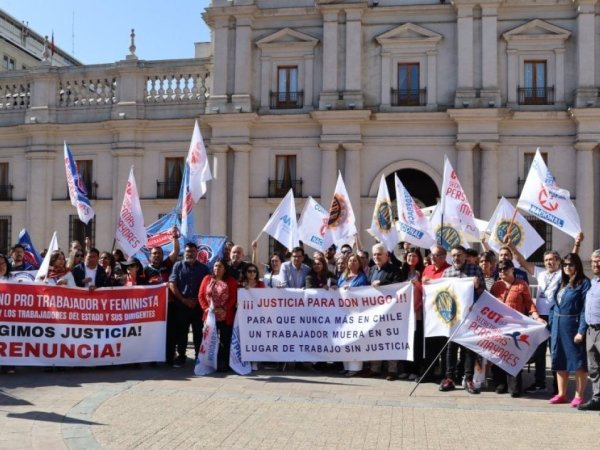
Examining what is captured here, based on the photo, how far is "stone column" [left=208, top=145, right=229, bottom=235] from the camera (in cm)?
2730

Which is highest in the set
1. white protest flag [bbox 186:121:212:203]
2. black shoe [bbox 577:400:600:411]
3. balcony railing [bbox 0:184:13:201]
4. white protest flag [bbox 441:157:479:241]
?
balcony railing [bbox 0:184:13:201]

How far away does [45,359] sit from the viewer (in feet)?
35.0

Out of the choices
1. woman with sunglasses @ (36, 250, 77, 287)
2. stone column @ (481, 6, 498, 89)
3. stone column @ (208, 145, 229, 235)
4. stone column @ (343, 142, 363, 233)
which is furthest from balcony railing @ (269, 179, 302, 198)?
woman with sunglasses @ (36, 250, 77, 287)

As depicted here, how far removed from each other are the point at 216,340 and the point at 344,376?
6.84ft

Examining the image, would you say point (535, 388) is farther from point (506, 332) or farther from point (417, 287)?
point (417, 287)

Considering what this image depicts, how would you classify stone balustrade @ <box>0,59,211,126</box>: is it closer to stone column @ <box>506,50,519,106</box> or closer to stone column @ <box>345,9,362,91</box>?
stone column @ <box>345,9,362,91</box>

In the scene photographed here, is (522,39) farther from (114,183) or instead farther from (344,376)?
(344,376)

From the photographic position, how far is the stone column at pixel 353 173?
26375mm

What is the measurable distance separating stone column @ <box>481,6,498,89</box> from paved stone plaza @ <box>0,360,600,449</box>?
18.2m

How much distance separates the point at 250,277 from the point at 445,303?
3204mm

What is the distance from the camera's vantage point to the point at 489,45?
26078mm

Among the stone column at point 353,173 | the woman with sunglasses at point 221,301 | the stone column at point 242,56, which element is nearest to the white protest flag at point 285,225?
the woman with sunglasses at point 221,301

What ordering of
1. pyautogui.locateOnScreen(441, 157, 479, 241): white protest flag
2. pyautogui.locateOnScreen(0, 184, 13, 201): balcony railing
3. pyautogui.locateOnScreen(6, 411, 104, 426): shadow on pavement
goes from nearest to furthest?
pyautogui.locateOnScreen(6, 411, 104, 426): shadow on pavement → pyautogui.locateOnScreen(441, 157, 479, 241): white protest flag → pyautogui.locateOnScreen(0, 184, 13, 201): balcony railing

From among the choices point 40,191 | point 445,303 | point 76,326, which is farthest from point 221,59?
point 445,303
